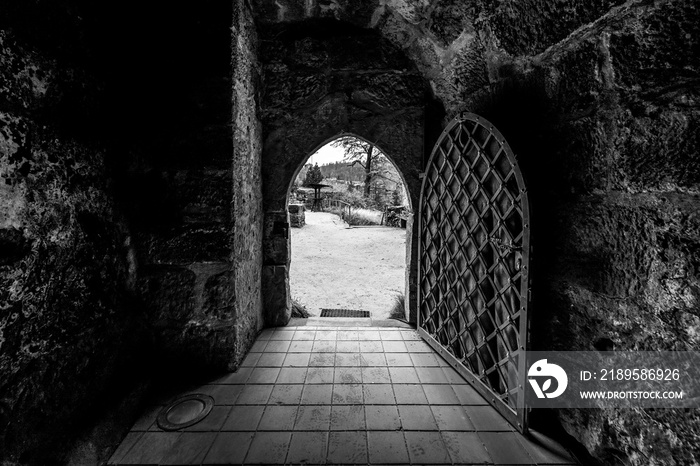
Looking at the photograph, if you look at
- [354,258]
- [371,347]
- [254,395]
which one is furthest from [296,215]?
[254,395]

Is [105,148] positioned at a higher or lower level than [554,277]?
higher

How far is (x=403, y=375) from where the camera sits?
7.26 feet

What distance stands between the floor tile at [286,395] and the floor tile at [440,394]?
31.8 inches

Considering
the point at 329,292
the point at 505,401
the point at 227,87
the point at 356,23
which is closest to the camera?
the point at 505,401

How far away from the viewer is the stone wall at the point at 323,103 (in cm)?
271

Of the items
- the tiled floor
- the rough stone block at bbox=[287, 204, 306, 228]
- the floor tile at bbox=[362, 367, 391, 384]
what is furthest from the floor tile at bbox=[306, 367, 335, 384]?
the rough stone block at bbox=[287, 204, 306, 228]

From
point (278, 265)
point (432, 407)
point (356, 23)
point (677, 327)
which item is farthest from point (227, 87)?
point (677, 327)

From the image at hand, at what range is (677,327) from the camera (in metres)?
1.08

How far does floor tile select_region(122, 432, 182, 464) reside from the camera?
1.52 m

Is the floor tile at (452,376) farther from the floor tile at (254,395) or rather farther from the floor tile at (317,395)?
the floor tile at (254,395)

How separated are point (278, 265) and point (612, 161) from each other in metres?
2.44

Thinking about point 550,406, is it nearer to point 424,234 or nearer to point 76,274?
point 424,234

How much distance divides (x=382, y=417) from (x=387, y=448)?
219mm

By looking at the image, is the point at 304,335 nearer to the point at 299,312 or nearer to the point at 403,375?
the point at 299,312
